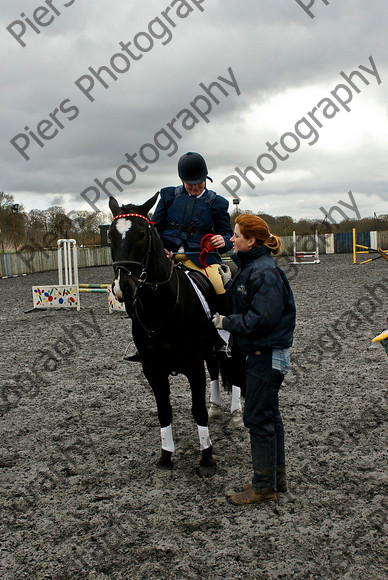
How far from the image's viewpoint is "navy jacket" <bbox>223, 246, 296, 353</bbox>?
274 centimetres

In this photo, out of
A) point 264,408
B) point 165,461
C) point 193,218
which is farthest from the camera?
point 193,218

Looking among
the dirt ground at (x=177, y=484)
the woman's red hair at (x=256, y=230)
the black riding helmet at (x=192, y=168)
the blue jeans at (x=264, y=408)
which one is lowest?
the dirt ground at (x=177, y=484)

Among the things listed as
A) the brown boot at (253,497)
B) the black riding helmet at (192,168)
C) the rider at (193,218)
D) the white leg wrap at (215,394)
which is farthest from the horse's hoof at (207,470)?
the black riding helmet at (192,168)

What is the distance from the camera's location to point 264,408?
2.85 metres

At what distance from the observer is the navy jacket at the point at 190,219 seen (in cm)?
387

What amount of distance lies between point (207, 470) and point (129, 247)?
1.75 meters

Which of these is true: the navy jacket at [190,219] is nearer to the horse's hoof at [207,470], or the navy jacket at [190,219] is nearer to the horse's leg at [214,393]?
the horse's leg at [214,393]

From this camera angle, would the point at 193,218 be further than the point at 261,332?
Yes

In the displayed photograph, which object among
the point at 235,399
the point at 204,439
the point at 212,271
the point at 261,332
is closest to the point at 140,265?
the point at 261,332

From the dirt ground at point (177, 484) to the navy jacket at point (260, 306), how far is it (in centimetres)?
109

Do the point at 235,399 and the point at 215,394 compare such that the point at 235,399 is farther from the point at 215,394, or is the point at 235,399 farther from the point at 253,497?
the point at 253,497

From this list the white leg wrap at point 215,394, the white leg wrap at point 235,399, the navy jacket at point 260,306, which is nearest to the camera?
the navy jacket at point 260,306

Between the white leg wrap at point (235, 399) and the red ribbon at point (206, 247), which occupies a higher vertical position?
the red ribbon at point (206, 247)

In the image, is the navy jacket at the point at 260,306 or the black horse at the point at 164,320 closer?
the navy jacket at the point at 260,306
